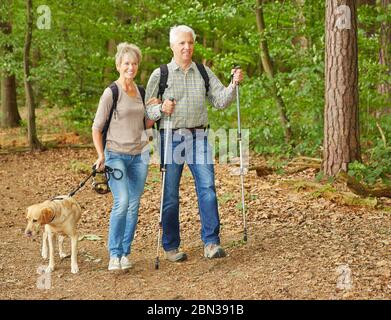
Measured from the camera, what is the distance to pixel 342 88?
9156 mm

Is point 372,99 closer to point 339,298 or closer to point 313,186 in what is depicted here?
point 313,186

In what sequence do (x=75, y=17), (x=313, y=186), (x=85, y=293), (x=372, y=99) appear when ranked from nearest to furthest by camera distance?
(x=85, y=293) → (x=313, y=186) → (x=372, y=99) → (x=75, y=17)

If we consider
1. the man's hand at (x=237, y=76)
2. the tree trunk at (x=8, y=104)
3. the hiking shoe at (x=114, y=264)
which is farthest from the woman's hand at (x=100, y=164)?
the tree trunk at (x=8, y=104)

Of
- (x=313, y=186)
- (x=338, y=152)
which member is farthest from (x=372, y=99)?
(x=313, y=186)

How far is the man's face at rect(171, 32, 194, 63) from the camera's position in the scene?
5926 millimetres

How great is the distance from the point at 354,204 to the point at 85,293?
409 cm

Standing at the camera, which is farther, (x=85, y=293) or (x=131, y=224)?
(x=131, y=224)

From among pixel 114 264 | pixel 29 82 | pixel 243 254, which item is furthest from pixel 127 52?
pixel 29 82

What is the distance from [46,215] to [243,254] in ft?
6.99

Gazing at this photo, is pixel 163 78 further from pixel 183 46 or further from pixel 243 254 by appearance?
pixel 243 254

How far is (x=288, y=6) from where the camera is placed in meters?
11.9

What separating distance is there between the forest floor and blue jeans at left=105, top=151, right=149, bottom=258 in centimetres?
34

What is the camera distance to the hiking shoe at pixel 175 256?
6.38 m

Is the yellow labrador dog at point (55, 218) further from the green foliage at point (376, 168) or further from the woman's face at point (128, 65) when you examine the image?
the green foliage at point (376, 168)
